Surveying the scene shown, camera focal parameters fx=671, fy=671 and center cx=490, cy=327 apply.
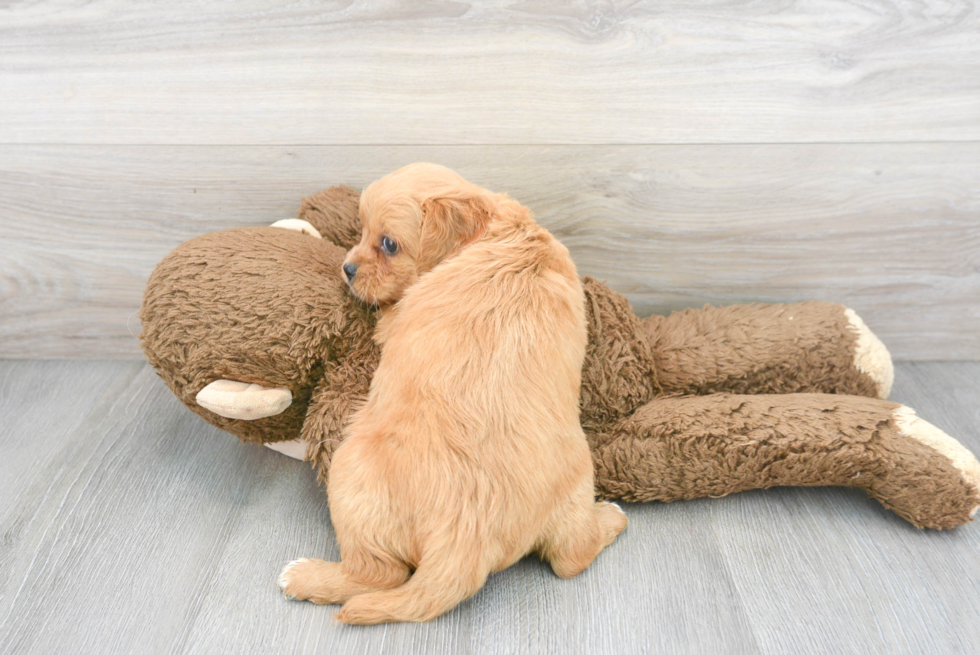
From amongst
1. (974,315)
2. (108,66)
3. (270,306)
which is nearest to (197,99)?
(108,66)

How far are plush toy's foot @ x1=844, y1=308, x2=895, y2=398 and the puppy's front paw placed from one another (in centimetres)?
108

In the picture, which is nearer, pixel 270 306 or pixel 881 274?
pixel 270 306

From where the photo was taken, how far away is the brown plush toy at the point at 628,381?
1.08 meters

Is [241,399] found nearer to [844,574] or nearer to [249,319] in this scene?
[249,319]

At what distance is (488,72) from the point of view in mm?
1307

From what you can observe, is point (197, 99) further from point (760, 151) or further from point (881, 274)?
point (881, 274)

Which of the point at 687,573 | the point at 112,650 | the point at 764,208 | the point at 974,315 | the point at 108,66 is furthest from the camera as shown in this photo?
the point at 974,315

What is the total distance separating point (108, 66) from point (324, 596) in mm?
1099

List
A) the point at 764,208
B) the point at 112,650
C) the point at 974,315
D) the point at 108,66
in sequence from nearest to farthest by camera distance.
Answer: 1. the point at 112,650
2. the point at 108,66
3. the point at 764,208
4. the point at 974,315

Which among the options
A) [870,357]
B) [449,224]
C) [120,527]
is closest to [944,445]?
[870,357]

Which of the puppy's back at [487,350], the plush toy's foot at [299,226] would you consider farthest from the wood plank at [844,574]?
the plush toy's foot at [299,226]

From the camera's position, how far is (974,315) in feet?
5.15

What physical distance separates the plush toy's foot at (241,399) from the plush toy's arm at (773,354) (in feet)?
2.32

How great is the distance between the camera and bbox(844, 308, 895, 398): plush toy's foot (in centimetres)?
131
